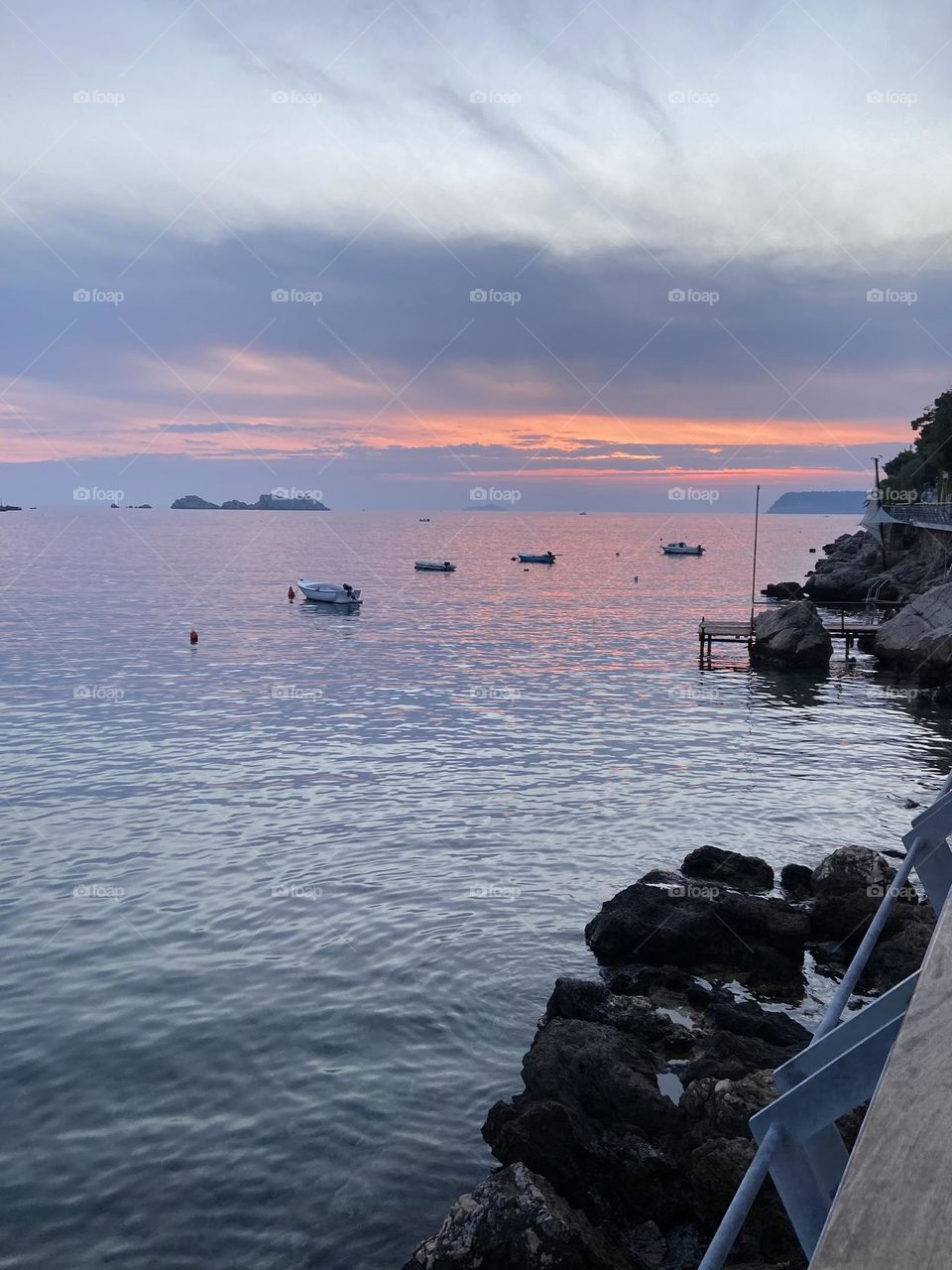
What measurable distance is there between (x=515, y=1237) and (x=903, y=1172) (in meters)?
9.03

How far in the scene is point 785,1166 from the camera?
10.1ft

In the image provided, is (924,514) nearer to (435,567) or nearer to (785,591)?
(785,591)

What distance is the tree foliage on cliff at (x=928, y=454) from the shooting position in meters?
100

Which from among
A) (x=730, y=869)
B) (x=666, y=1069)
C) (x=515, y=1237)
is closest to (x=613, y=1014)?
(x=666, y=1069)

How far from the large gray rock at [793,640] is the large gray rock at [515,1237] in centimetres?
4852

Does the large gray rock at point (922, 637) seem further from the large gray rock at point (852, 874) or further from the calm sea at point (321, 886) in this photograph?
the large gray rock at point (852, 874)

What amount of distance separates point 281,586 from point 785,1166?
385ft

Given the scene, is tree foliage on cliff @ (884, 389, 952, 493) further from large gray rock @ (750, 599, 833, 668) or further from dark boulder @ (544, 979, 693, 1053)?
dark boulder @ (544, 979, 693, 1053)

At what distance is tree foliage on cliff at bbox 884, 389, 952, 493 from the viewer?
100 m

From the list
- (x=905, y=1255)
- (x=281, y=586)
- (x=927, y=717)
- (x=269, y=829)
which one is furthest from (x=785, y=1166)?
(x=281, y=586)

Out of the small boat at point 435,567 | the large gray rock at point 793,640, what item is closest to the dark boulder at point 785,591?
the large gray rock at point 793,640

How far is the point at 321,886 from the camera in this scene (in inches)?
866

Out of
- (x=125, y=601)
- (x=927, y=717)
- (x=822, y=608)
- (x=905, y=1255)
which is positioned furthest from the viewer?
(x=125, y=601)

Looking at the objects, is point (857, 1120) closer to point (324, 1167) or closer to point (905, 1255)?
point (324, 1167)
